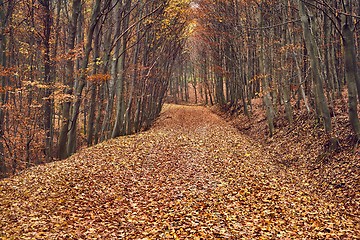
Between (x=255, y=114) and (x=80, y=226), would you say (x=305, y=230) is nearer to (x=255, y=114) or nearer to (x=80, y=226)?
(x=80, y=226)

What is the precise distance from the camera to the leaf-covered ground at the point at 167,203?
22.4ft

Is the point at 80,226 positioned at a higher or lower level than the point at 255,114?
lower

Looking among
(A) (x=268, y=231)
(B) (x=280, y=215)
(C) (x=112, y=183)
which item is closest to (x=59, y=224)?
(C) (x=112, y=183)

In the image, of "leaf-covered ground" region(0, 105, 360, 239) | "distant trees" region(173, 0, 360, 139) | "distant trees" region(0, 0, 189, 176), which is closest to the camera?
"leaf-covered ground" region(0, 105, 360, 239)

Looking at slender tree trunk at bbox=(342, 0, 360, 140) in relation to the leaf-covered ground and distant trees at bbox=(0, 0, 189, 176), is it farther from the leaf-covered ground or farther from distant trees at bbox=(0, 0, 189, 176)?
distant trees at bbox=(0, 0, 189, 176)

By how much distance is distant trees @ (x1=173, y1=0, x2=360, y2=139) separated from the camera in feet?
36.7

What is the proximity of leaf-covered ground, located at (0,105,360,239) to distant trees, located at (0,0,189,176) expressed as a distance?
15.3ft

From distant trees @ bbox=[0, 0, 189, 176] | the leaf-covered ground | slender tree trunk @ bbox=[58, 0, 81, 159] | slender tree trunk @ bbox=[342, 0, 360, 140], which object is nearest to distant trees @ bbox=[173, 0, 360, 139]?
slender tree trunk @ bbox=[342, 0, 360, 140]

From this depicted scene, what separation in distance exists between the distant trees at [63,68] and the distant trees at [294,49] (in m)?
4.98

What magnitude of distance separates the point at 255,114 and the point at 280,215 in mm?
19153

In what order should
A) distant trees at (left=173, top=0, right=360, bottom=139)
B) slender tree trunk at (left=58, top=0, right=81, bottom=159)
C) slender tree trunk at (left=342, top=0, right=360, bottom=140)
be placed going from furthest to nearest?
slender tree trunk at (left=58, top=0, right=81, bottom=159) < distant trees at (left=173, top=0, right=360, bottom=139) < slender tree trunk at (left=342, top=0, right=360, bottom=140)

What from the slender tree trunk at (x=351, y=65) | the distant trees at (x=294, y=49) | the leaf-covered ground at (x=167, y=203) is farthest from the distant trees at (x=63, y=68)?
the slender tree trunk at (x=351, y=65)

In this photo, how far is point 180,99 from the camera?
7150 centimetres

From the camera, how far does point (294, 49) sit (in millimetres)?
17031
